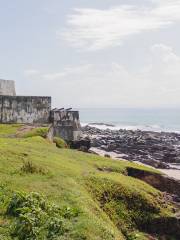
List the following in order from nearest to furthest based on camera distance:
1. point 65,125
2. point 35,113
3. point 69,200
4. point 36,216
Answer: point 36,216
point 69,200
point 35,113
point 65,125

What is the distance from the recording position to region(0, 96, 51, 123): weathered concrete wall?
34594mm

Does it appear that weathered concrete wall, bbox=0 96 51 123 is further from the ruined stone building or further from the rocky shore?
the rocky shore

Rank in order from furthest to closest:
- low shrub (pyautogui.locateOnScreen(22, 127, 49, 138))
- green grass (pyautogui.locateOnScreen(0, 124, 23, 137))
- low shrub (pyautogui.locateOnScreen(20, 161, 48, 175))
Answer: low shrub (pyautogui.locateOnScreen(22, 127, 49, 138)) → green grass (pyautogui.locateOnScreen(0, 124, 23, 137)) → low shrub (pyautogui.locateOnScreen(20, 161, 48, 175))

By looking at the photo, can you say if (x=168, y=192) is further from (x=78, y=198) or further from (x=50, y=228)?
(x=50, y=228)

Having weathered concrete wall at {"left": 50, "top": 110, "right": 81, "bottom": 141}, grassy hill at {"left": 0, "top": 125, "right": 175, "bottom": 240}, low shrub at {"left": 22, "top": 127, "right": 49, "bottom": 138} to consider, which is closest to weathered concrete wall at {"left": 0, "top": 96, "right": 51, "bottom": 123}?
weathered concrete wall at {"left": 50, "top": 110, "right": 81, "bottom": 141}

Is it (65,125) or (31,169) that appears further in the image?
(65,125)


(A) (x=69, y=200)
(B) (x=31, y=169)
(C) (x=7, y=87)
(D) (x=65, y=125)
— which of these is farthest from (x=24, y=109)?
(A) (x=69, y=200)

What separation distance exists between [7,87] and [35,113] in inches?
177

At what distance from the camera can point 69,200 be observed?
1248 centimetres

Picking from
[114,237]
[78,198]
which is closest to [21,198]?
[78,198]

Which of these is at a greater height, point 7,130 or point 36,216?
point 7,130

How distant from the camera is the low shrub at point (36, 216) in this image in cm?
1057

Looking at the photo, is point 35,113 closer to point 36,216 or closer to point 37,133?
point 37,133

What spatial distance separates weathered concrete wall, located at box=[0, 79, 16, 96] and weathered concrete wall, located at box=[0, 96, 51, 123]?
Result: 148 inches
